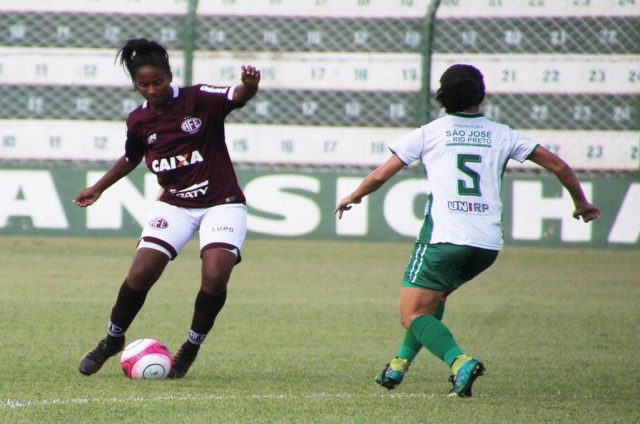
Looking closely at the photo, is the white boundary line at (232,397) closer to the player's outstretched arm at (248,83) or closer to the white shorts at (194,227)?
the white shorts at (194,227)

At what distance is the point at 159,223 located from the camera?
19.7 ft

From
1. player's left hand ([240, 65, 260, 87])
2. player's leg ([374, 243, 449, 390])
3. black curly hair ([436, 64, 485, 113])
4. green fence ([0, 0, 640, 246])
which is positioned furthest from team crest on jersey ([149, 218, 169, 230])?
green fence ([0, 0, 640, 246])

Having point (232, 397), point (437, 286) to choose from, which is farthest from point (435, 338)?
point (232, 397)

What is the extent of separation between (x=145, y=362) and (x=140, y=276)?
0.43 m

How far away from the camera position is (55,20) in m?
14.0

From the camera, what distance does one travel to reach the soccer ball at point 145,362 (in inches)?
230

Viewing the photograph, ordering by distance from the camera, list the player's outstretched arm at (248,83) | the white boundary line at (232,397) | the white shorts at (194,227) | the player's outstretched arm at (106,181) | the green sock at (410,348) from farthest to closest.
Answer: the player's outstretched arm at (106,181)
the white shorts at (194,227)
the player's outstretched arm at (248,83)
the green sock at (410,348)
the white boundary line at (232,397)

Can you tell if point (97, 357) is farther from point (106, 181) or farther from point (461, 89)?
point (461, 89)

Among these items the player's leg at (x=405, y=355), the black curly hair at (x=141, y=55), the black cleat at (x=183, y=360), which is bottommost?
the black cleat at (x=183, y=360)

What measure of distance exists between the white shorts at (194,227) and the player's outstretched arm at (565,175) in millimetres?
1540

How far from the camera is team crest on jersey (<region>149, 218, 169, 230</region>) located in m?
6.00

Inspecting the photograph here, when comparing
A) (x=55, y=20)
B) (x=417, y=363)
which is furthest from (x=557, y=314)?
(x=55, y=20)

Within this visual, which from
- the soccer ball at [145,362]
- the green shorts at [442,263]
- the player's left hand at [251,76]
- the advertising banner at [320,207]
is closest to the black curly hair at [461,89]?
the green shorts at [442,263]

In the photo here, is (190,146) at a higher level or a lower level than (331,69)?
higher
